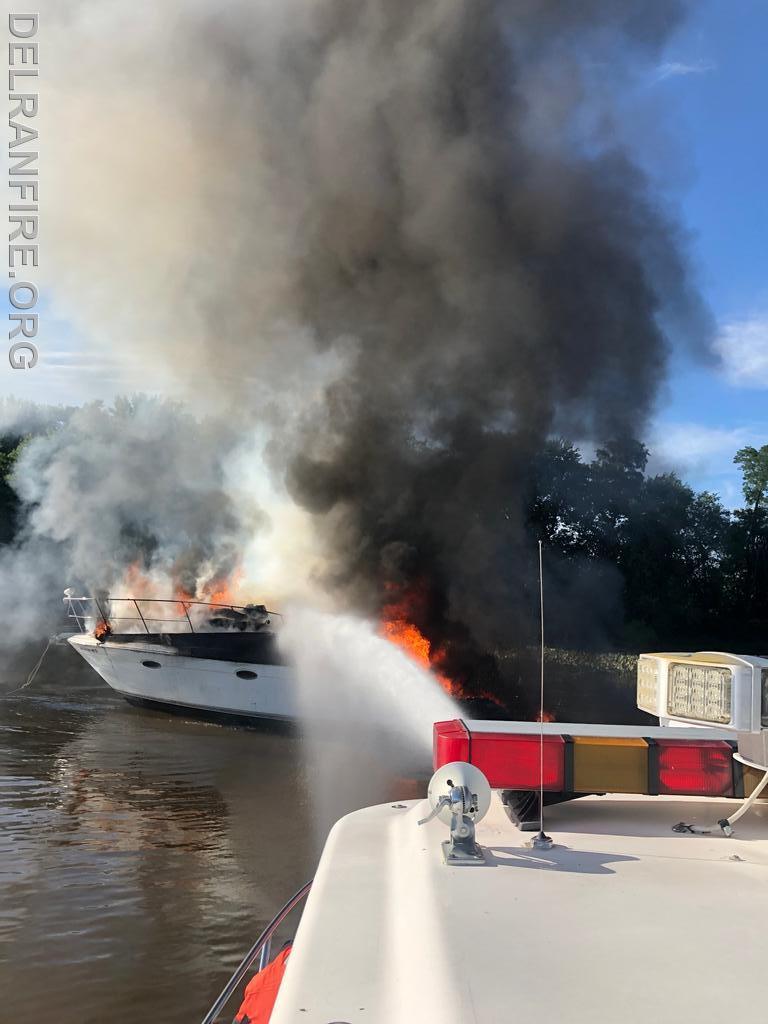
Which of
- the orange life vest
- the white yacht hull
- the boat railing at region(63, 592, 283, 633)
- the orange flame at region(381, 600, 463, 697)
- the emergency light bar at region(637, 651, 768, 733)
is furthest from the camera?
the orange flame at region(381, 600, 463, 697)

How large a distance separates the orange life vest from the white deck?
329 millimetres

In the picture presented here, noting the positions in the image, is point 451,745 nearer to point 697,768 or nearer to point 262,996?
point 697,768

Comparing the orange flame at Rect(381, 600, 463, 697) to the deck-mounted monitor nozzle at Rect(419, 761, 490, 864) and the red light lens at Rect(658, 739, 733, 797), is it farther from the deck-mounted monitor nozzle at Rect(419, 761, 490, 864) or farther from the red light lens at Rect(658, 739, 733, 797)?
the deck-mounted monitor nozzle at Rect(419, 761, 490, 864)

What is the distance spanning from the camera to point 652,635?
3059 cm

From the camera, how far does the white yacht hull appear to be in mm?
16391

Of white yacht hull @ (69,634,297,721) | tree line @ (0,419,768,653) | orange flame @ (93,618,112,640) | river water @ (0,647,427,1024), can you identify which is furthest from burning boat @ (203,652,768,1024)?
tree line @ (0,419,768,653)

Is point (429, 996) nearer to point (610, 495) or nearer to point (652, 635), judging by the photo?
point (652, 635)

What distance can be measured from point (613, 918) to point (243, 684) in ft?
46.8

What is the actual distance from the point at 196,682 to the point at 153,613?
4.12 metres

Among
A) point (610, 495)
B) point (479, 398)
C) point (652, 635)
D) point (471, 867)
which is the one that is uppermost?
point (479, 398)

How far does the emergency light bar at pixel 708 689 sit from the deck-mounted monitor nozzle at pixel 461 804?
0.82m

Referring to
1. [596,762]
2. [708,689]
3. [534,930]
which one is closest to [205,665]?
[596,762]

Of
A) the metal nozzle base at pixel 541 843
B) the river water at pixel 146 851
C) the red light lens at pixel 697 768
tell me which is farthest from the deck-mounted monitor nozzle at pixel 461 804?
the river water at pixel 146 851

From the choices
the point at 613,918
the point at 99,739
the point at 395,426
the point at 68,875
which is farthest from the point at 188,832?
the point at 395,426
